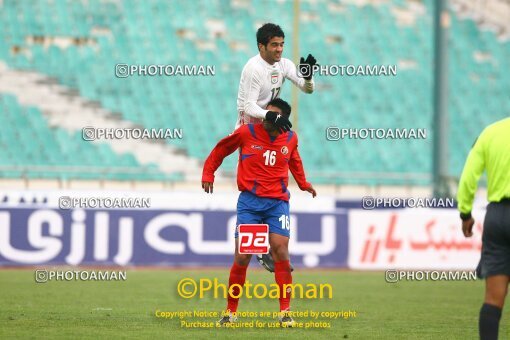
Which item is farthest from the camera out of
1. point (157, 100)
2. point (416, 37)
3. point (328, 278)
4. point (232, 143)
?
point (416, 37)

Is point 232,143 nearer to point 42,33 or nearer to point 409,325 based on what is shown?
point 409,325

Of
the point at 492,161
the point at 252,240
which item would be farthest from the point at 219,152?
the point at 492,161

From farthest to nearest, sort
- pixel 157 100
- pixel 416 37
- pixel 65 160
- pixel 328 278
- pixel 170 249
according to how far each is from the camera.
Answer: pixel 416 37 → pixel 157 100 → pixel 65 160 → pixel 170 249 → pixel 328 278

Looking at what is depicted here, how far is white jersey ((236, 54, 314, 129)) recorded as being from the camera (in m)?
9.31

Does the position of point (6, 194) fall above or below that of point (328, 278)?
above

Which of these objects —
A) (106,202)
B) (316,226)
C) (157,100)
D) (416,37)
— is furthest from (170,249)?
(416,37)

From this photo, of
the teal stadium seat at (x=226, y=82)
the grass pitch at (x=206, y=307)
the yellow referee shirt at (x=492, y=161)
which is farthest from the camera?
the teal stadium seat at (x=226, y=82)

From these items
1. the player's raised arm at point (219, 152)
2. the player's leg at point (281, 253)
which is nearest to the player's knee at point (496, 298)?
the player's leg at point (281, 253)

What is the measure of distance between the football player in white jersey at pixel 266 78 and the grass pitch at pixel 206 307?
1.89 meters

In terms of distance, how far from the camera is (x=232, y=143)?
9.33m

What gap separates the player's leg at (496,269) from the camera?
655 cm

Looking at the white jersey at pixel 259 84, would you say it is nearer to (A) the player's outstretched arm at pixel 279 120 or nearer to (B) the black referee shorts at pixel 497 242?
(A) the player's outstretched arm at pixel 279 120

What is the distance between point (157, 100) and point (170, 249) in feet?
A: 32.4

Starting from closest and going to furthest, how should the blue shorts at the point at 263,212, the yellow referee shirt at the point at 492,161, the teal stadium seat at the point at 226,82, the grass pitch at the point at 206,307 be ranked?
the yellow referee shirt at the point at 492,161, the grass pitch at the point at 206,307, the blue shorts at the point at 263,212, the teal stadium seat at the point at 226,82
